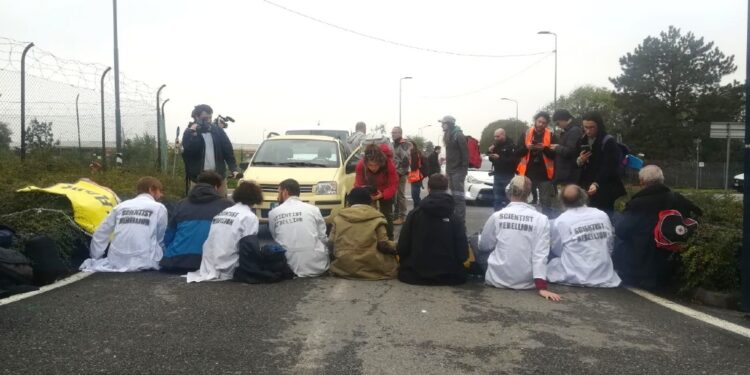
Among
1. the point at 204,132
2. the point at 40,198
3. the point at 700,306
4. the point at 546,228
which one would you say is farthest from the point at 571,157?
the point at 40,198

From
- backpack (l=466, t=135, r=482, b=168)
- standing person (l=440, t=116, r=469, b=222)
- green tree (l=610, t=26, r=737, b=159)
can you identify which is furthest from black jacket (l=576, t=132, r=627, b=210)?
green tree (l=610, t=26, r=737, b=159)

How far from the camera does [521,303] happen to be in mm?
6070

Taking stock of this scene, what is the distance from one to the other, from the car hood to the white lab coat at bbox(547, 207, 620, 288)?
14.7 ft

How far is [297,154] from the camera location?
37.6 feet

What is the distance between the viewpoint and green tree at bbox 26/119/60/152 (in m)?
13.8

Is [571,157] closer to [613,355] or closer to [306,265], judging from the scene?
[306,265]

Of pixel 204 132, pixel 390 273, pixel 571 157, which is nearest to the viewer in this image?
pixel 390 273

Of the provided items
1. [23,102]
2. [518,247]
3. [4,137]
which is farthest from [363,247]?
[4,137]

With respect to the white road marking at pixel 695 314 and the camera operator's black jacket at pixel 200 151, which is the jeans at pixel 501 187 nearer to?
the white road marking at pixel 695 314

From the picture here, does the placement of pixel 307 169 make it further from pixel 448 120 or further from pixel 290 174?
pixel 448 120

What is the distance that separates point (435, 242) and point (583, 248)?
5.12 ft

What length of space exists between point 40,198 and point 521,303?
5.83 metres

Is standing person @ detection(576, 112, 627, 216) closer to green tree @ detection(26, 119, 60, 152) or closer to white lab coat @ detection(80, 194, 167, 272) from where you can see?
white lab coat @ detection(80, 194, 167, 272)

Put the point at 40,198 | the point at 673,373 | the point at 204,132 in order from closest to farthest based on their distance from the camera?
1. the point at 673,373
2. the point at 40,198
3. the point at 204,132
